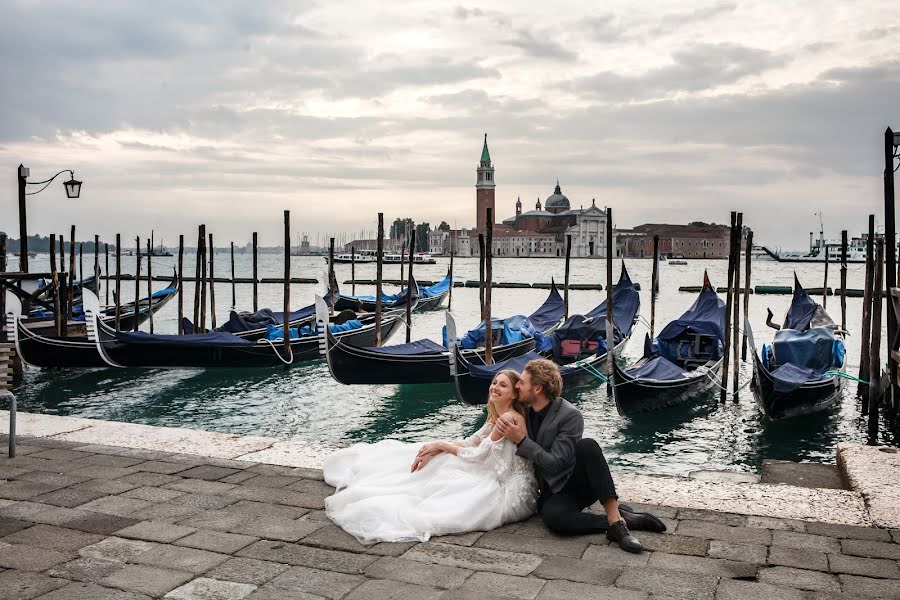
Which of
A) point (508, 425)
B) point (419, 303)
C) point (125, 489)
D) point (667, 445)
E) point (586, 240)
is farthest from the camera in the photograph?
point (586, 240)

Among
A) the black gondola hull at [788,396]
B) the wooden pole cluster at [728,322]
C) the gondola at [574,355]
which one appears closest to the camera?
the black gondola hull at [788,396]

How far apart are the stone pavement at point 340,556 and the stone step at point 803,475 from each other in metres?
1.20

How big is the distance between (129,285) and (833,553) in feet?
146

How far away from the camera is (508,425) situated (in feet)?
9.05

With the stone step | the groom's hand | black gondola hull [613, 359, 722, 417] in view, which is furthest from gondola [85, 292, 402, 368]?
the groom's hand

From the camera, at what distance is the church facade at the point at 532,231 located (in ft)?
301

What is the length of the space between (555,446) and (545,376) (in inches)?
9.3

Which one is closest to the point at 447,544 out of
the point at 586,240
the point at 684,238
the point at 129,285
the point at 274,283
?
the point at 274,283

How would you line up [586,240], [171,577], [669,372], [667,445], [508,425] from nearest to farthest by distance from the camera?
[171,577] < [508,425] < [667,445] < [669,372] < [586,240]

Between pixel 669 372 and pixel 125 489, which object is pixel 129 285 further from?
pixel 125 489

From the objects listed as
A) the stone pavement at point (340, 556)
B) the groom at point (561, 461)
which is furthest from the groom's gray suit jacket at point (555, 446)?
the stone pavement at point (340, 556)

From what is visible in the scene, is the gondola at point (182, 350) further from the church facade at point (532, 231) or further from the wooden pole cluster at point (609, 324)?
the church facade at point (532, 231)

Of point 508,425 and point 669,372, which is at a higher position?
point 508,425

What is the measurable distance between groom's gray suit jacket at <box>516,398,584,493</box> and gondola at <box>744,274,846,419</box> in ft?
17.7
